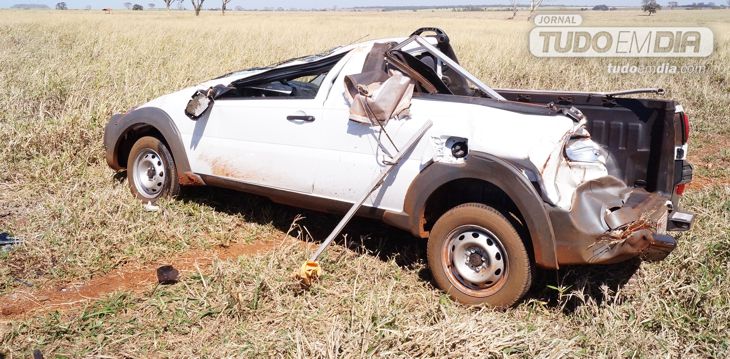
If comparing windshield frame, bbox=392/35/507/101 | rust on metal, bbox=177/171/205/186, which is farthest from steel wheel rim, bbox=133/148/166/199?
windshield frame, bbox=392/35/507/101

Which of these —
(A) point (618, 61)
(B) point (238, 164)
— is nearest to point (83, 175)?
(B) point (238, 164)

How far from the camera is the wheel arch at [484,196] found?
11.8ft

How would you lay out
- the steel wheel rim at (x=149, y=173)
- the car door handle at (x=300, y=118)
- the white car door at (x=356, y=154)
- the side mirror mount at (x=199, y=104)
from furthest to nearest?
the steel wheel rim at (x=149, y=173) → the side mirror mount at (x=199, y=104) → the car door handle at (x=300, y=118) → the white car door at (x=356, y=154)

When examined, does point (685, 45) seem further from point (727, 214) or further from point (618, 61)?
point (727, 214)

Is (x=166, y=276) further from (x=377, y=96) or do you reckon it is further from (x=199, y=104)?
(x=377, y=96)

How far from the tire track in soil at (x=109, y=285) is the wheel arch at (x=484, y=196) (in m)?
1.29

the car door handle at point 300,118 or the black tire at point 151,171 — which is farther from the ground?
the car door handle at point 300,118

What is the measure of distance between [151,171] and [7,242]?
1.32m

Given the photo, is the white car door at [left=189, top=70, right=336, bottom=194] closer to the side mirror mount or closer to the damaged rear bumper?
the side mirror mount

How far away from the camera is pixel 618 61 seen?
14164 millimetres

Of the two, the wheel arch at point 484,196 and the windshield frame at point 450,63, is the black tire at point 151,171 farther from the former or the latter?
the wheel arch at point 484,196

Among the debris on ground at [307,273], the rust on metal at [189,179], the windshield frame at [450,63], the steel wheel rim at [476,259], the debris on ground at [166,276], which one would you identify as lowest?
the debris on ground at [166,276]

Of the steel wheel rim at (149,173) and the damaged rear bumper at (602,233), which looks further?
the steel wheel rim at (149,173)

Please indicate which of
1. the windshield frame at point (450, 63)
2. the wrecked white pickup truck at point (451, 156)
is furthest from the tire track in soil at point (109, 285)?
the windshield frame at point (450, 63)
